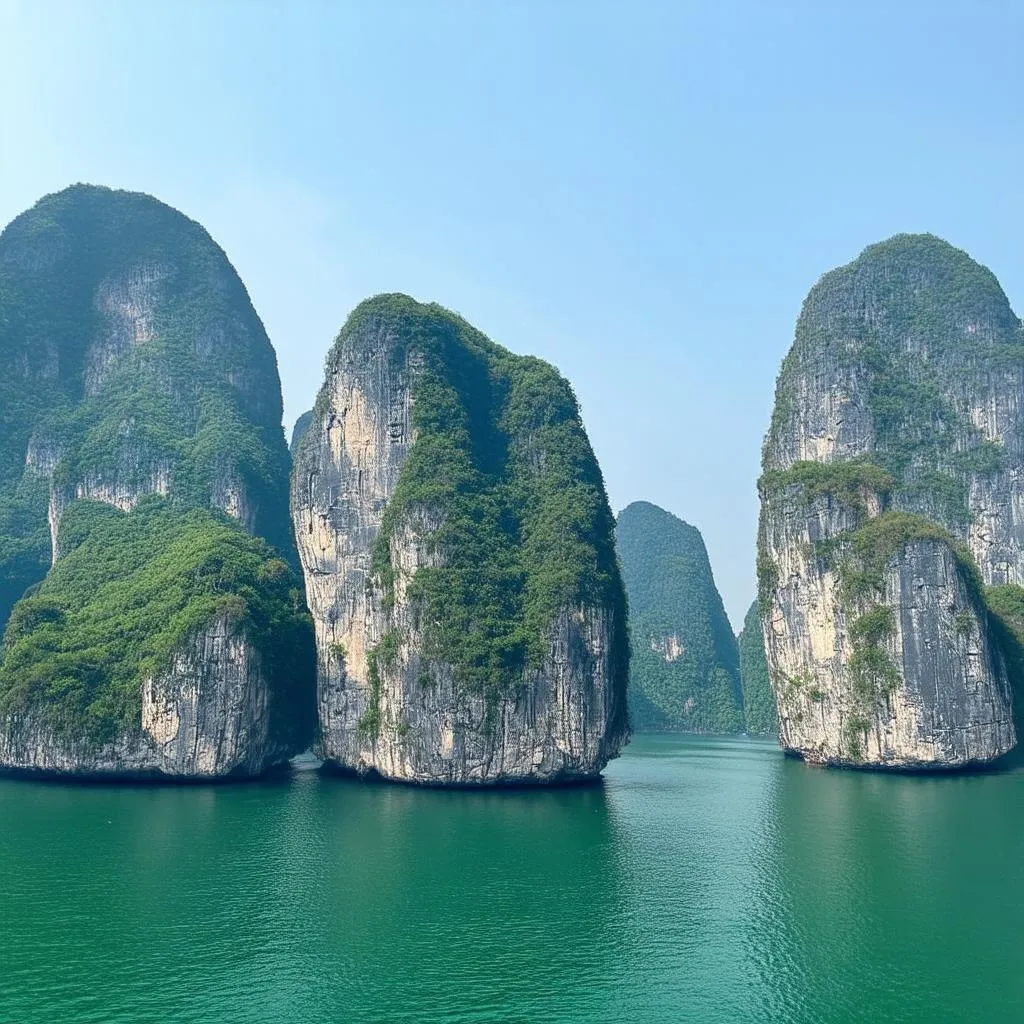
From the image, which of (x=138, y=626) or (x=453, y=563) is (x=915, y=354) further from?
(x=138, y=626)

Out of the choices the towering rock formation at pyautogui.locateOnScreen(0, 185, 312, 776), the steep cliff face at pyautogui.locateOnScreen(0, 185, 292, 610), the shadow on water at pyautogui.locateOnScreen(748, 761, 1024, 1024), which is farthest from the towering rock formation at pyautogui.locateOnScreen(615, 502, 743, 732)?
the shadow on water at pyautogui.locateOnScreen(748, 761, 1024, 1024)

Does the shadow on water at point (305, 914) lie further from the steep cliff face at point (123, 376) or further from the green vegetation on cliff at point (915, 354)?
the green vegetation on cliff at point (915, 354)

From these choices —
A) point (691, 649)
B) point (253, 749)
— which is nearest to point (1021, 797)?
point (253, 749)

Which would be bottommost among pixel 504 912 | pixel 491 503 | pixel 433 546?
pixel 504 912

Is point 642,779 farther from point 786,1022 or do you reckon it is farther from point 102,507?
point 102,507

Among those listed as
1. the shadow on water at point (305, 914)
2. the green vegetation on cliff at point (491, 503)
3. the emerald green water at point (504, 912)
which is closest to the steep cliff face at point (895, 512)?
the emerald green water at point (504, 912)

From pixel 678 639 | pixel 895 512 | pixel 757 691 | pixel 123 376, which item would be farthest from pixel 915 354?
pixel 123 376
